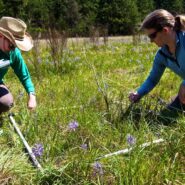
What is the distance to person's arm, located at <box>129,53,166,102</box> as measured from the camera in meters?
3.88

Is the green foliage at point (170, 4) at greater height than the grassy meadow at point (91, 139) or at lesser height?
lesser

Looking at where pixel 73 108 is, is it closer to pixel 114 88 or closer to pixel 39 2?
pixel 114 88

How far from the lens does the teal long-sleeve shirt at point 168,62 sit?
367 centimetres

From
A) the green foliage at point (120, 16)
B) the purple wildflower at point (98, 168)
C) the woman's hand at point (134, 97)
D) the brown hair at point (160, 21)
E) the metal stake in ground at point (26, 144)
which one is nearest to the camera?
the purple wildflower at point (98, 168)

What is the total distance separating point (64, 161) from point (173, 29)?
1.44m

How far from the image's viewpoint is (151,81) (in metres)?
4.02

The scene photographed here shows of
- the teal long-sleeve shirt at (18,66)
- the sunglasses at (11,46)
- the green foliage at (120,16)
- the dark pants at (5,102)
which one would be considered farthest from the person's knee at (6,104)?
the green foliage at (120,16)

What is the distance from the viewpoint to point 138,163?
2557 millimetres

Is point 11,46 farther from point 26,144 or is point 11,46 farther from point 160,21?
point 160,21

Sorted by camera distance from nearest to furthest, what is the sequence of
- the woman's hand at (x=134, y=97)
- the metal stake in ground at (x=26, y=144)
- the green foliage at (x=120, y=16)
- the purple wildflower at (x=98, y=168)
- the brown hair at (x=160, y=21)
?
1. the purple wildflower at (x=98, y=168)
2. the metal stake in ground at (x=26, y=144)
3. the brown hair at (x=160, y=21)
4. the woman's hand at (x=134, y=97)
5. the green foliage at (x=120, y=16)

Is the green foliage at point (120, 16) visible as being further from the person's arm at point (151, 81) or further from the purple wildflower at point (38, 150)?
the purple wildflower at point (38, 150)

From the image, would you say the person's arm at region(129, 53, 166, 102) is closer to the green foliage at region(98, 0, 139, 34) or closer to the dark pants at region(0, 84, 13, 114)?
the dark pants at region(0, 84, 13, 114)

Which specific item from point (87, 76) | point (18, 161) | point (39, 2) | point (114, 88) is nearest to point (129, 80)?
point (87, 76)

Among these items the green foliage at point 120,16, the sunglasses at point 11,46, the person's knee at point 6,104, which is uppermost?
the sunglasses at point 11,46
